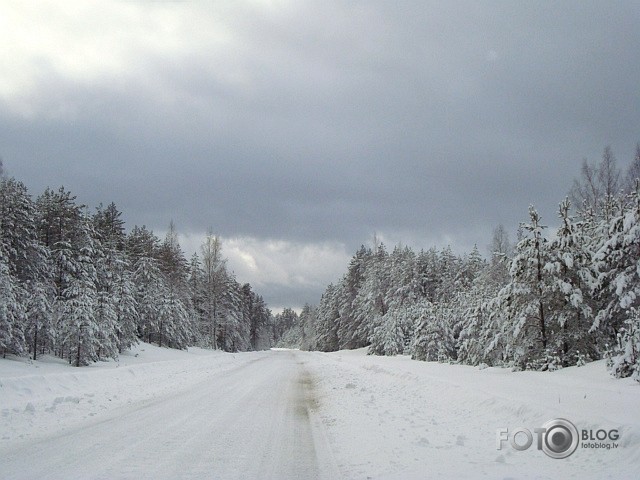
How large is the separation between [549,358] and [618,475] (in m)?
13.2

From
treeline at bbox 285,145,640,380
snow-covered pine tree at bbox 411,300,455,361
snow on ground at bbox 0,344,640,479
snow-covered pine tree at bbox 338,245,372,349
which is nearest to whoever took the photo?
snow on ground at bbox 0,344,640,479

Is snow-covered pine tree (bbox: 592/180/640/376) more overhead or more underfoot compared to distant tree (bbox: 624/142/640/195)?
more underfoot

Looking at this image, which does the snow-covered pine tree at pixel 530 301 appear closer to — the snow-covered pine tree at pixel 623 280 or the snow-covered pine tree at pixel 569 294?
the snow-covered pine tree at pixel 569 294

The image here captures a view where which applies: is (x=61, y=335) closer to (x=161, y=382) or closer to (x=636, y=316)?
(x=161, y=382)

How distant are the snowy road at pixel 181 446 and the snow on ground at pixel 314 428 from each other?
26 millimetres

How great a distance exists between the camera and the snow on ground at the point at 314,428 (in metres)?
6.42

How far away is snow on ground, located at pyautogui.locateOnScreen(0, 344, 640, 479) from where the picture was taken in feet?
→ 21.1

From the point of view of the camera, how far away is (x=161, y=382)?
1875 centimetres

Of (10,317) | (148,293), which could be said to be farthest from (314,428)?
(148,293)

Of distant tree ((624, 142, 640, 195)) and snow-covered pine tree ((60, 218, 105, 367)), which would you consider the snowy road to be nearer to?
snow-covered pine tree ((60, 218, 105, 367))

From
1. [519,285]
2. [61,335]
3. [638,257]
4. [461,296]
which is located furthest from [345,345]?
[638,257]

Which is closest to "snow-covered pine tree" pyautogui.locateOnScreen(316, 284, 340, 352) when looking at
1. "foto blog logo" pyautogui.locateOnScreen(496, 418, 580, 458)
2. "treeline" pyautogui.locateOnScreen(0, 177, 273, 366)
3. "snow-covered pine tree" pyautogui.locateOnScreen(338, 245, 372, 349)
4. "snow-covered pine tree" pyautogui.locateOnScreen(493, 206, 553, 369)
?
"snow-covered pine tree" pyautogui.locateOnScreen(338, 245, 372, 349)

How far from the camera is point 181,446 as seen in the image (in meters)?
7.61

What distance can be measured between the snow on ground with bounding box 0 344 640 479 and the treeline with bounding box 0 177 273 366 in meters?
14.2
